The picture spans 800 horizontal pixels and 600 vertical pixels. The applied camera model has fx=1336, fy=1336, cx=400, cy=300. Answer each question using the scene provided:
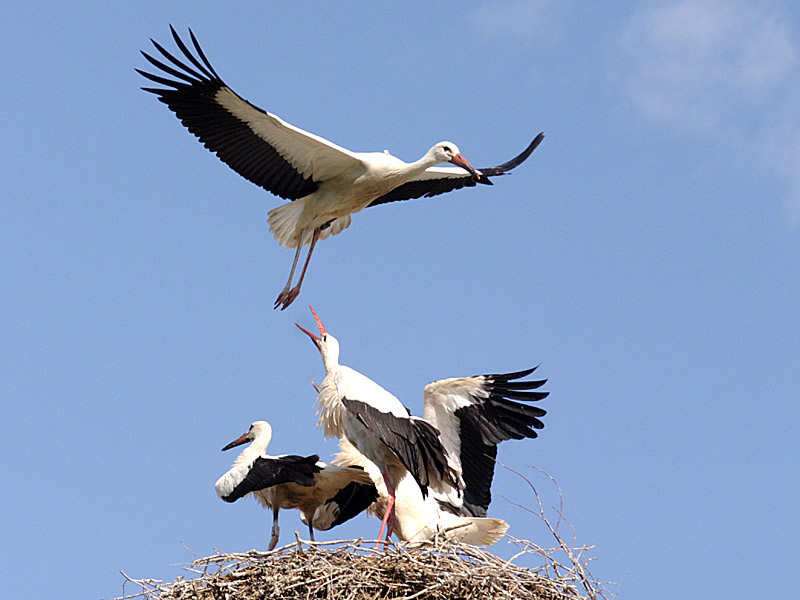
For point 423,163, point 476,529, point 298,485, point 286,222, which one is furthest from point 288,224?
point 476,529

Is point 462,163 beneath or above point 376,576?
above

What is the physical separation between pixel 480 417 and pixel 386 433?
0.87m

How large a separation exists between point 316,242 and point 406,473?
2.08m

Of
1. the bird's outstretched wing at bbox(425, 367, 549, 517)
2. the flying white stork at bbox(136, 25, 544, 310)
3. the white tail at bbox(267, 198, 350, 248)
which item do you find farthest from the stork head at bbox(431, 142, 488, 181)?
the bird's outstretched wing at bbox(425, 367, 549, 517)

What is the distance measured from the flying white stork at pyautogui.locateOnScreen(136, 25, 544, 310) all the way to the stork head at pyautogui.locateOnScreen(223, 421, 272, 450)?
90cm

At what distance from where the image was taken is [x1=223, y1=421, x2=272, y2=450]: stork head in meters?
9.59

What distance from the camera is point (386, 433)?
8.38 m

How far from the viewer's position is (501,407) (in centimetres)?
898

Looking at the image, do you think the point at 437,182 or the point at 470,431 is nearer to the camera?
the point at 470,431

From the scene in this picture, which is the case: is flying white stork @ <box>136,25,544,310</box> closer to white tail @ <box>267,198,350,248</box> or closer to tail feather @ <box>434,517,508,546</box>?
white tail @ <box>267,198,350,248</box>

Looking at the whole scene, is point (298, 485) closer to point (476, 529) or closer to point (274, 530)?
point (274, 530)

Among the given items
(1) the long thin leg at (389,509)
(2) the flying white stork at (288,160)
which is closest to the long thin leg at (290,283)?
(2) the flying white stork at (288,160)

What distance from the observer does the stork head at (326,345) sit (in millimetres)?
9234

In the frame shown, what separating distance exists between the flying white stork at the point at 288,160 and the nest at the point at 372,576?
9.55ft
